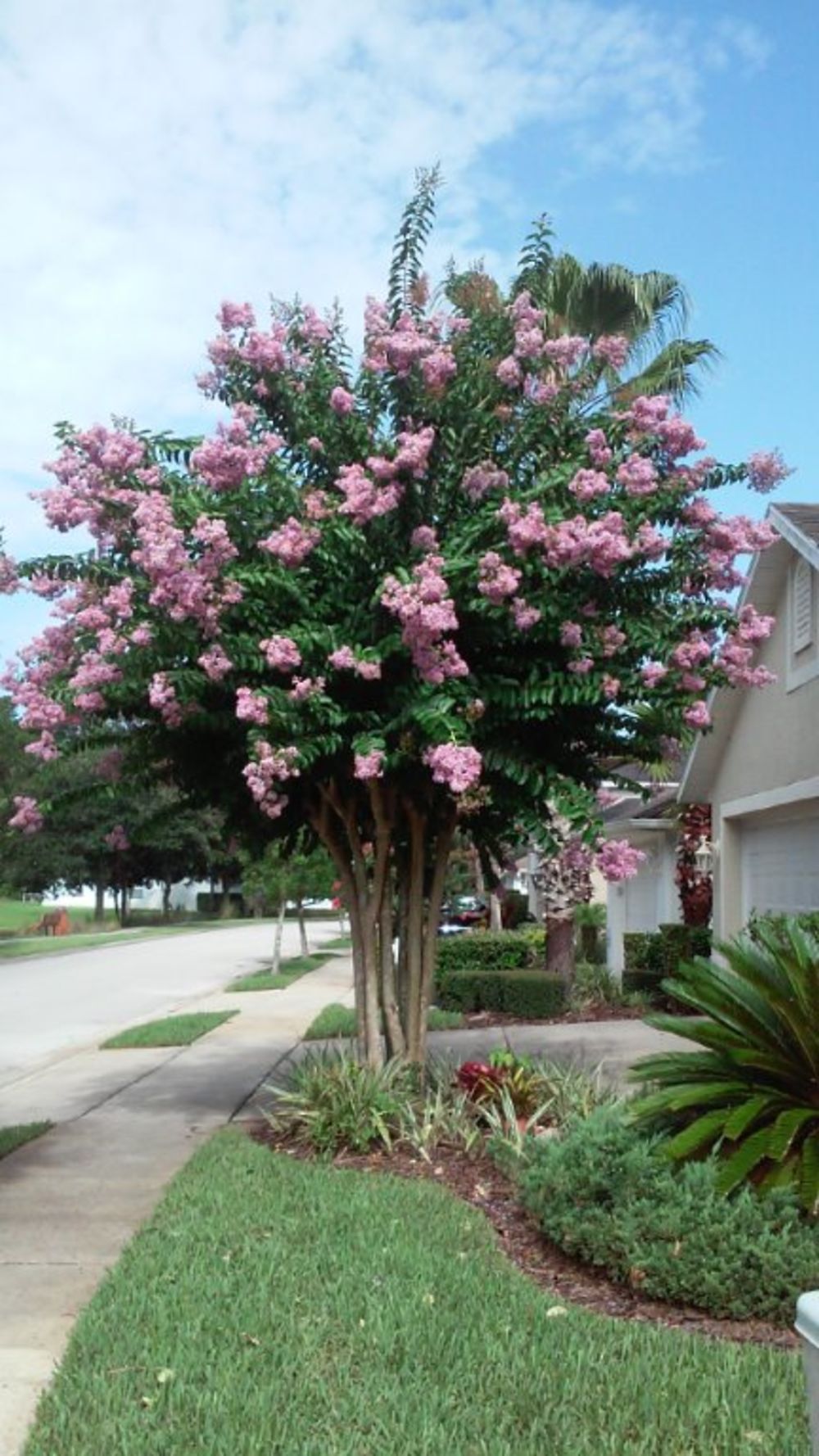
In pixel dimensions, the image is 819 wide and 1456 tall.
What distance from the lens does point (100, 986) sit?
26.1 meters

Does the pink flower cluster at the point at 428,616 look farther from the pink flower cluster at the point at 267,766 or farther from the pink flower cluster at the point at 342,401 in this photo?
the pink flower cluster at the point at 342,401

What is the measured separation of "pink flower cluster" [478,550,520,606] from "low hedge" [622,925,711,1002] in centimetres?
961

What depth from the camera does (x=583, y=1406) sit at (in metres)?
4.31

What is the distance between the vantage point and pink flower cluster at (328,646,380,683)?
7961 millimetres

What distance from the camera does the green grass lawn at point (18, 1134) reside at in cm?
925

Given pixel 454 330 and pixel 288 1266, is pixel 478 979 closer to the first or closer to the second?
pixel 454 330

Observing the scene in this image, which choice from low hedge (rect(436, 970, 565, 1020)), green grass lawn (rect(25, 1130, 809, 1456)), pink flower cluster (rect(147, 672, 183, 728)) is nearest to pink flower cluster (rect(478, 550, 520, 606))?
pink flower cluster (rect(147, 672, 183, 728))

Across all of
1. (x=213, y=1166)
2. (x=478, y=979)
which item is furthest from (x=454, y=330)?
(x=478, y=979)

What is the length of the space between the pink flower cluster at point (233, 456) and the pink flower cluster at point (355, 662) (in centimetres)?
122

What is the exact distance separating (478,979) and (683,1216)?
11.8 m

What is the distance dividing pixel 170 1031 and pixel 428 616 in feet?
33.3

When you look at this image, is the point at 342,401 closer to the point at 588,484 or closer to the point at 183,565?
the point at 183,565

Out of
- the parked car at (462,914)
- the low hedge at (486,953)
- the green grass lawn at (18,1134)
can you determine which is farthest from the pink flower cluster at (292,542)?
the parked car at (462,914)

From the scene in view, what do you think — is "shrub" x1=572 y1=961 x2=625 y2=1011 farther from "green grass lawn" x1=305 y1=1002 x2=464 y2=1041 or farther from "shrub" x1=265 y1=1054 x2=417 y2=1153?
"shrub" x1=265 y1=1054 x2=417 y2=1153
